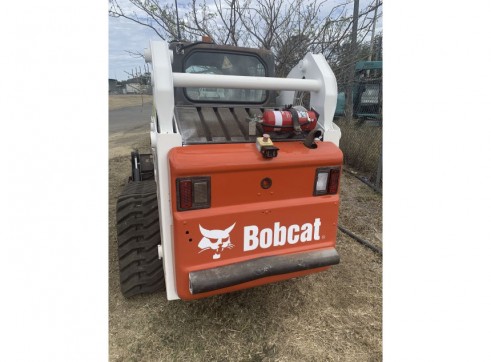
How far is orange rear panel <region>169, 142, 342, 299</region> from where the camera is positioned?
1.64 m

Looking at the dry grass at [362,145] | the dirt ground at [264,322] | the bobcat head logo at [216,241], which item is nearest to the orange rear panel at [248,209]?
the bobcat head logo at [216,241]

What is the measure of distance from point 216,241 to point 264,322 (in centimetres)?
92

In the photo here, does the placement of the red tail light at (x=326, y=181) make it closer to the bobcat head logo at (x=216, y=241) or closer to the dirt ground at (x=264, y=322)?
the bobcat head logo at (x=216, y=241)

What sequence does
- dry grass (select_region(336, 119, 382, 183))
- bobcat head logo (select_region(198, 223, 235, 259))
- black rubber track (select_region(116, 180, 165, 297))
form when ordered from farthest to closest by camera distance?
dry grass (select_region(336, 119, 382, 183))
black rubber track (select_region(116, 180, 165, 297))
bobcat head logo (select_region(198, 223, 235, 259))

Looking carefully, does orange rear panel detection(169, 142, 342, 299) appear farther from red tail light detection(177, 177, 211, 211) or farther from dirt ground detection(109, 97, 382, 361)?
dirt ground detection(109, 97, 382, 361)

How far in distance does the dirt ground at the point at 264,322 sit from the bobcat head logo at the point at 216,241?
0.76 meters

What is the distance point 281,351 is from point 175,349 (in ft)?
2.38

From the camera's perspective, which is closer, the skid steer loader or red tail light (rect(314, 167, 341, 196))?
the skid steer loader

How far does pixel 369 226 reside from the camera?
366 cm

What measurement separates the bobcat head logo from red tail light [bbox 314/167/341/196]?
63 centimetres

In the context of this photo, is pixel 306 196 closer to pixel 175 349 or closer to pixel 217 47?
pixel 175 349

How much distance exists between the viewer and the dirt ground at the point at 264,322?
1980 millimetres

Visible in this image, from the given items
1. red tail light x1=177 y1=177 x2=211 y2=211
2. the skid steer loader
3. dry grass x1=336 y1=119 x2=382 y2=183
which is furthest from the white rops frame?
dry grass x1=336 y1=119 x2=382 y2=183

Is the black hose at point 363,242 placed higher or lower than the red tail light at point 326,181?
lower
